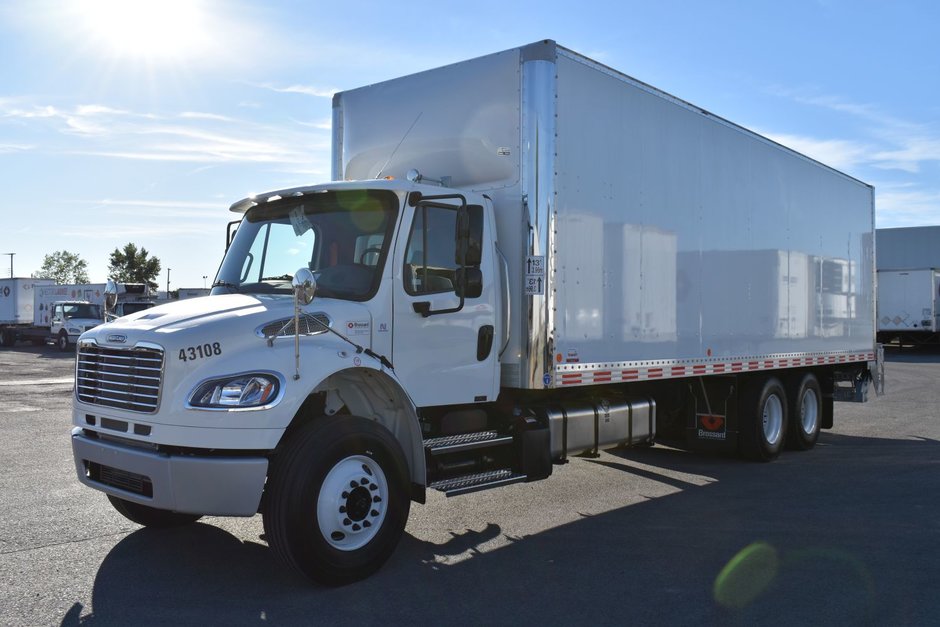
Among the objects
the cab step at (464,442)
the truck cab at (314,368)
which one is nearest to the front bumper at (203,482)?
the truck cab at (314,368)

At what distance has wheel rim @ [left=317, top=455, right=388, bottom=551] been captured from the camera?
5.39 meters

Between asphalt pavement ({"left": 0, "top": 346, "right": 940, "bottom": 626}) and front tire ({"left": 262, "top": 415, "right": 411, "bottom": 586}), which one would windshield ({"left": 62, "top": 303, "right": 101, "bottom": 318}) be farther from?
front tire ({"left": 262, "top": 415, "right": 411, "bottom": 586})

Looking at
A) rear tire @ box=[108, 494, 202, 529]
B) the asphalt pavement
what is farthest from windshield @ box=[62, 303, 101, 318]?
rear tire @ box=[108, 494, 202, 529]

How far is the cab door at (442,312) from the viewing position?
624cm

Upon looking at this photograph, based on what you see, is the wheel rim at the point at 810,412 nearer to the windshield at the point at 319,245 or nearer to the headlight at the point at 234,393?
the windshield at the point at 319,245

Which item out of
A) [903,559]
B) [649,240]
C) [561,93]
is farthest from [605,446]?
[561,93]

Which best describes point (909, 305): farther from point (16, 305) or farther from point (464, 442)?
point (16, 305)

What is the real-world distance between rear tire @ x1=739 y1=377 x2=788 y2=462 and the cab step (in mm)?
4640

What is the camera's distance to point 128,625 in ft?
15.5

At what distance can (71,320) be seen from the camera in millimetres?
35688

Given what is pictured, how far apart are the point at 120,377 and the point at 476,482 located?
8.82 feet

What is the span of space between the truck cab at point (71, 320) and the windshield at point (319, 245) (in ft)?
100

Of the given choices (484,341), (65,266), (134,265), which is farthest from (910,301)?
(65,266)

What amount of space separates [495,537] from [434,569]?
988mm
